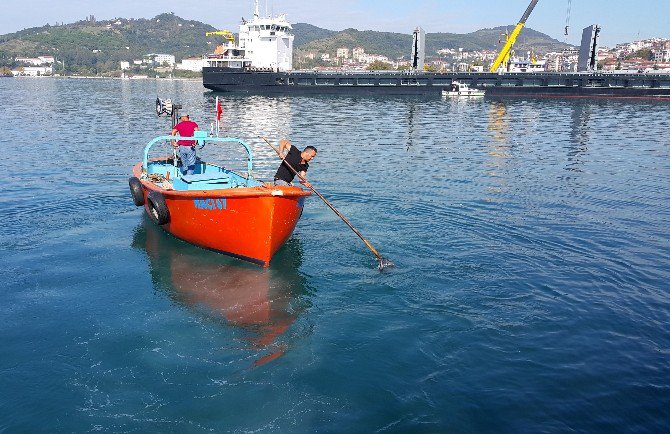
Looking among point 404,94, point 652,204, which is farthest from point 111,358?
point 404,94

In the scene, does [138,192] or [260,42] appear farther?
[260,42]

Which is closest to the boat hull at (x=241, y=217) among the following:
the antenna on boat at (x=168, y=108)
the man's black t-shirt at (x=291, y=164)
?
the man's black t-shirt at (x=291, y=164)

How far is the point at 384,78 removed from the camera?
84.2 meters

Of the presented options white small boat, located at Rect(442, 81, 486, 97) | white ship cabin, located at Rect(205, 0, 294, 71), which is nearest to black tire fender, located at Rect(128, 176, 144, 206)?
white small boat, located at Rect(442, 81, 486, 97)

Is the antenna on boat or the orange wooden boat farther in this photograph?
the antenna on boat

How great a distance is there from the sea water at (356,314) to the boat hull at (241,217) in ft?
1.43

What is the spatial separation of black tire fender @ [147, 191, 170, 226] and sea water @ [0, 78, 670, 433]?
0.78 m

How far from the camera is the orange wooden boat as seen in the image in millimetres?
11133

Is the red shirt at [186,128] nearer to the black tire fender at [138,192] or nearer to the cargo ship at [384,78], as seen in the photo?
the black tire fender at [138,192]

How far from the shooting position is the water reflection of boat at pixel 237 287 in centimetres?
923

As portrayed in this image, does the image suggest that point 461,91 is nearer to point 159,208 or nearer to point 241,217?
point 159,208

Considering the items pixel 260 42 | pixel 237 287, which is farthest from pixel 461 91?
pixel 237 287

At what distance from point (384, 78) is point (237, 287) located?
77.6 meters

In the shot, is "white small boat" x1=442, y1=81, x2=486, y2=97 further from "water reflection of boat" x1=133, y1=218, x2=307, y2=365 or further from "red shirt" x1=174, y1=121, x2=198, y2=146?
"water reflection of boat" x1=133, y1=218, x2=307, y2=365
